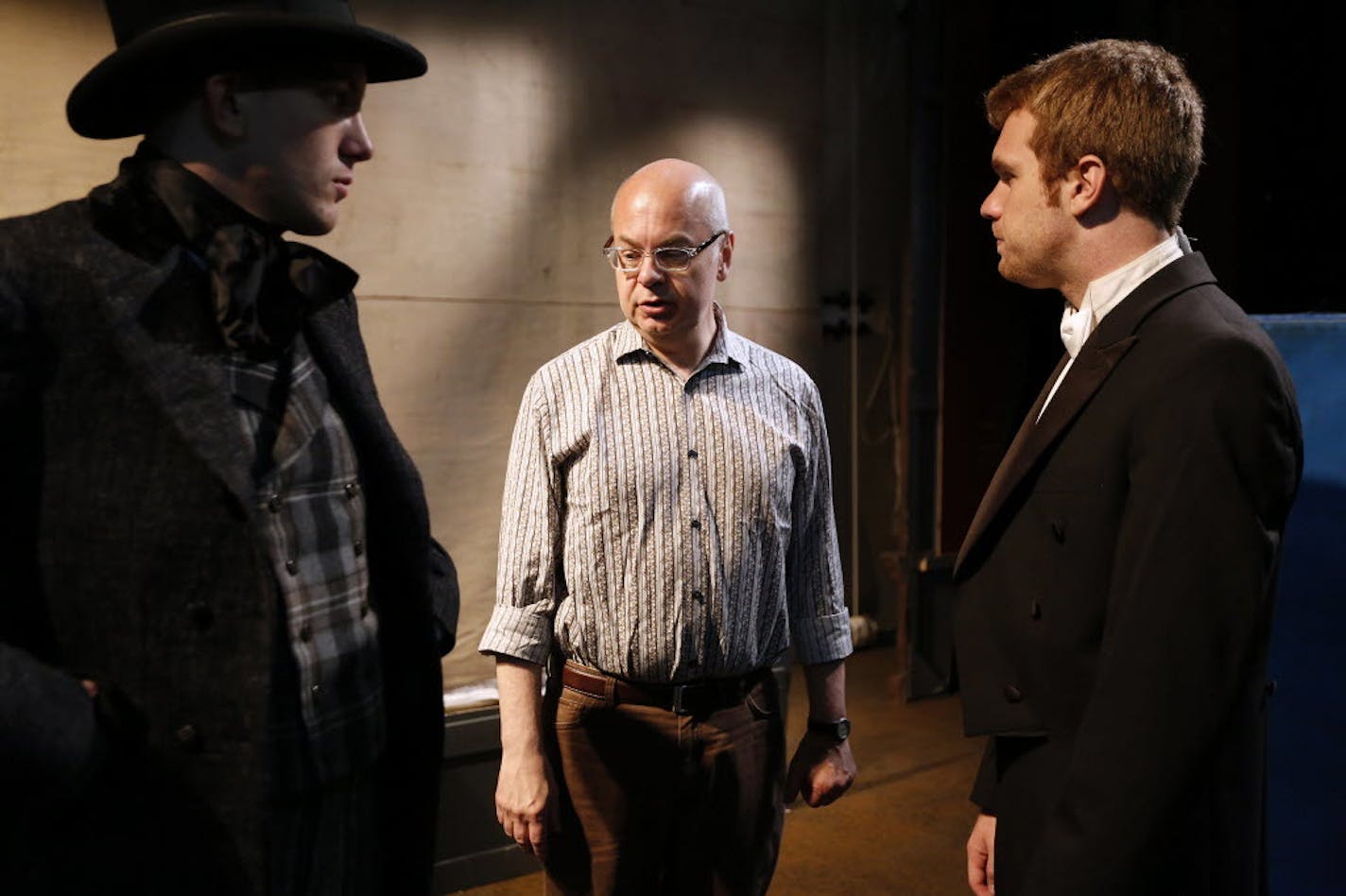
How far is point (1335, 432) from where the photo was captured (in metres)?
2.46

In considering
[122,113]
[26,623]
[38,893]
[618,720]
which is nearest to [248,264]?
[122,113]

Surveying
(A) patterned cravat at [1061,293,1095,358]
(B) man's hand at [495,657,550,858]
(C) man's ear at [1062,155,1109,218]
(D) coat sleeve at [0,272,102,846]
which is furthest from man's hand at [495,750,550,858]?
(C) man's ear at [1062,155,1109,218]

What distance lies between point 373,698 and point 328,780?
0.13 metres

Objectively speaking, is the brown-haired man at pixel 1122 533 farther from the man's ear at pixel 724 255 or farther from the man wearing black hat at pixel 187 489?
the man wearing black hat at pixel 187 489

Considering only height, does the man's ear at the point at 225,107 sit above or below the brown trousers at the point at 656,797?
above

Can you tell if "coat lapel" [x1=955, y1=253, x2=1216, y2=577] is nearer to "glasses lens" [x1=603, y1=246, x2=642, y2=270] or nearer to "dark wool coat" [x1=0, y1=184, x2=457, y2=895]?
"glasses lens" [x1=603, y1=246, x2=642, y2=270]

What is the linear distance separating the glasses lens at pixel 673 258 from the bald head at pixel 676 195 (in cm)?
6

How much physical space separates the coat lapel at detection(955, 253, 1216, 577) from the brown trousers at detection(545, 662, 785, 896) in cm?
74

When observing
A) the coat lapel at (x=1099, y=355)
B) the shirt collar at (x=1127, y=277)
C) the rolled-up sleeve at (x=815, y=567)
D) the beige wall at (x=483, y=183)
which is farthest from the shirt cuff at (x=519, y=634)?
the beige wall at (x=483, y=183)

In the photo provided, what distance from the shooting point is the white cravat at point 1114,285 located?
5.33 ft

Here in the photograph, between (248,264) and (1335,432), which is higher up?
(248,264)

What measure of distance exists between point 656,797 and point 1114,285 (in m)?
1.18

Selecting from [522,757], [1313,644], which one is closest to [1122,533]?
[522,757]

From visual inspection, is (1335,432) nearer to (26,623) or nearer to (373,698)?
(373,698)
